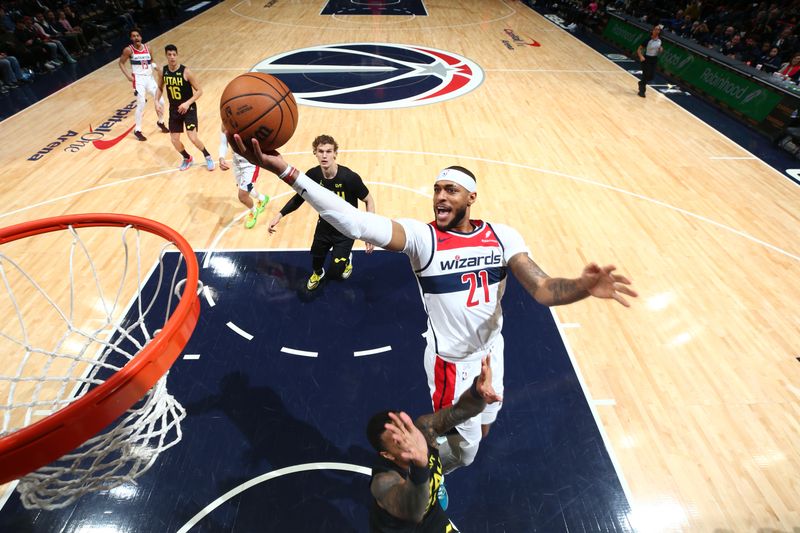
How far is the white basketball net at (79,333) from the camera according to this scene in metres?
3.37

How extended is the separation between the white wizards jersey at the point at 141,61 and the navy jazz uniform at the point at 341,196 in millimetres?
5868

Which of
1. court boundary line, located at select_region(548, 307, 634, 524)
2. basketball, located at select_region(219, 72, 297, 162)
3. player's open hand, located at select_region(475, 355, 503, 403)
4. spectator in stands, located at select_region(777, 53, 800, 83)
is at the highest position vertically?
basketball, located at select_region(219, 72, 297, 162)

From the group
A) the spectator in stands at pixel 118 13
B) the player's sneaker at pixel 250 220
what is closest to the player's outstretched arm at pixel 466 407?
the player's sneaker at pixel 250 220

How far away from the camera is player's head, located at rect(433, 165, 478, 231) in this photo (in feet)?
9.66


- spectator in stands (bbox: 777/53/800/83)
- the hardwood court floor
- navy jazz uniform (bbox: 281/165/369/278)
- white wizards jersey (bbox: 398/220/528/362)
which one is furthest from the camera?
spectator in stands (bbox: 777/53/800/83)

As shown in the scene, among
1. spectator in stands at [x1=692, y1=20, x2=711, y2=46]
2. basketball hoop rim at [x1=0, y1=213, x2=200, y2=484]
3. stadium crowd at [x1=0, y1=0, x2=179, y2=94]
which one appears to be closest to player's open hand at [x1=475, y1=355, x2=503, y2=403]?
basketball hoop rim at [x1=0, y1=213, x2=200, y2=484]

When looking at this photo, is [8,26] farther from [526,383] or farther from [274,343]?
[526,383]

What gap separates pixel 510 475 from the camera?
12.1ft

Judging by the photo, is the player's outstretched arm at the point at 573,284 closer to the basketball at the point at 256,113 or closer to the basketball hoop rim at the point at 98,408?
the basketball at the point at 256,113

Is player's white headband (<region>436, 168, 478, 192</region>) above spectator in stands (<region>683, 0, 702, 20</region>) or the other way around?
above

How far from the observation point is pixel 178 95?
745 cm

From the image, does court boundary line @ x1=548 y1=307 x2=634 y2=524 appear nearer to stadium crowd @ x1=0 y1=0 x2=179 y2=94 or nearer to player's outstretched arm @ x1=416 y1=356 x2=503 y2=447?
player's outstretched arm @ x1=416 y1=356 x2=503 y2=447

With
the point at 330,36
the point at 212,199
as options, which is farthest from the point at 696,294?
the point at 330,36

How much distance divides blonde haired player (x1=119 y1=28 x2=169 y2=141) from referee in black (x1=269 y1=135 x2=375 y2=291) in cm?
533
